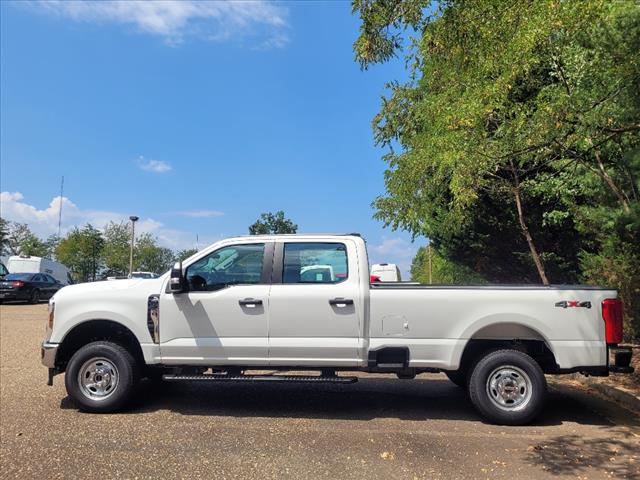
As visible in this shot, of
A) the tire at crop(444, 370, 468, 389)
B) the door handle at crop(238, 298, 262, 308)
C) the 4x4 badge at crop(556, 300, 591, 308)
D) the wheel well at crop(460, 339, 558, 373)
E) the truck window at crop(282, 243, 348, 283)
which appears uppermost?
the truck window at crop(282, 243, 348, 283)

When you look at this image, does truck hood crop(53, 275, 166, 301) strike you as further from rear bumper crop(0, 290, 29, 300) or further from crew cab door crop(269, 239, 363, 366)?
rear bumper crop(0, 290, 29, 300)

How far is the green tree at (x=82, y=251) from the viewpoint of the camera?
5128 cm

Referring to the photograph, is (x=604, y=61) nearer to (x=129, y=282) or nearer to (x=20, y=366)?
(x=129, y=282)

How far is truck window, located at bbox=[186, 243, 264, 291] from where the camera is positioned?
641 cm

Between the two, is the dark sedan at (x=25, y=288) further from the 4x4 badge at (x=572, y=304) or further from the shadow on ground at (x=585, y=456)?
the shadow on ground at (x=585, y=456)

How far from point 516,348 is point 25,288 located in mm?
22783

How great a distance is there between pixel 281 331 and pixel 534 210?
41.7 feet

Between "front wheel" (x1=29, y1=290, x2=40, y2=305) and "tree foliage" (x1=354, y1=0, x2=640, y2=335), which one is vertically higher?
"tree foliage" (x1=354, y1=0, x2=640, y2=335)

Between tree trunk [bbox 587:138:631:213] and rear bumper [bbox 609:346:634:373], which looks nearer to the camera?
rear bumper [bbox 609:346:634:373]

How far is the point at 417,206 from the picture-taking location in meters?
14.6

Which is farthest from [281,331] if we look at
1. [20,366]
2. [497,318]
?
[20,366]

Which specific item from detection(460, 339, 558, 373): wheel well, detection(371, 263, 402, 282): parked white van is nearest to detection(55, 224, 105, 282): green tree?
detection(371, 263, 402, 282): parked white van

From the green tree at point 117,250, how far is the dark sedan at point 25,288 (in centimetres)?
2910

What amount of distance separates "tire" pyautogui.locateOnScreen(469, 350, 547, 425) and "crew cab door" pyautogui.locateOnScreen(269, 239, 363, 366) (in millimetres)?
1387
